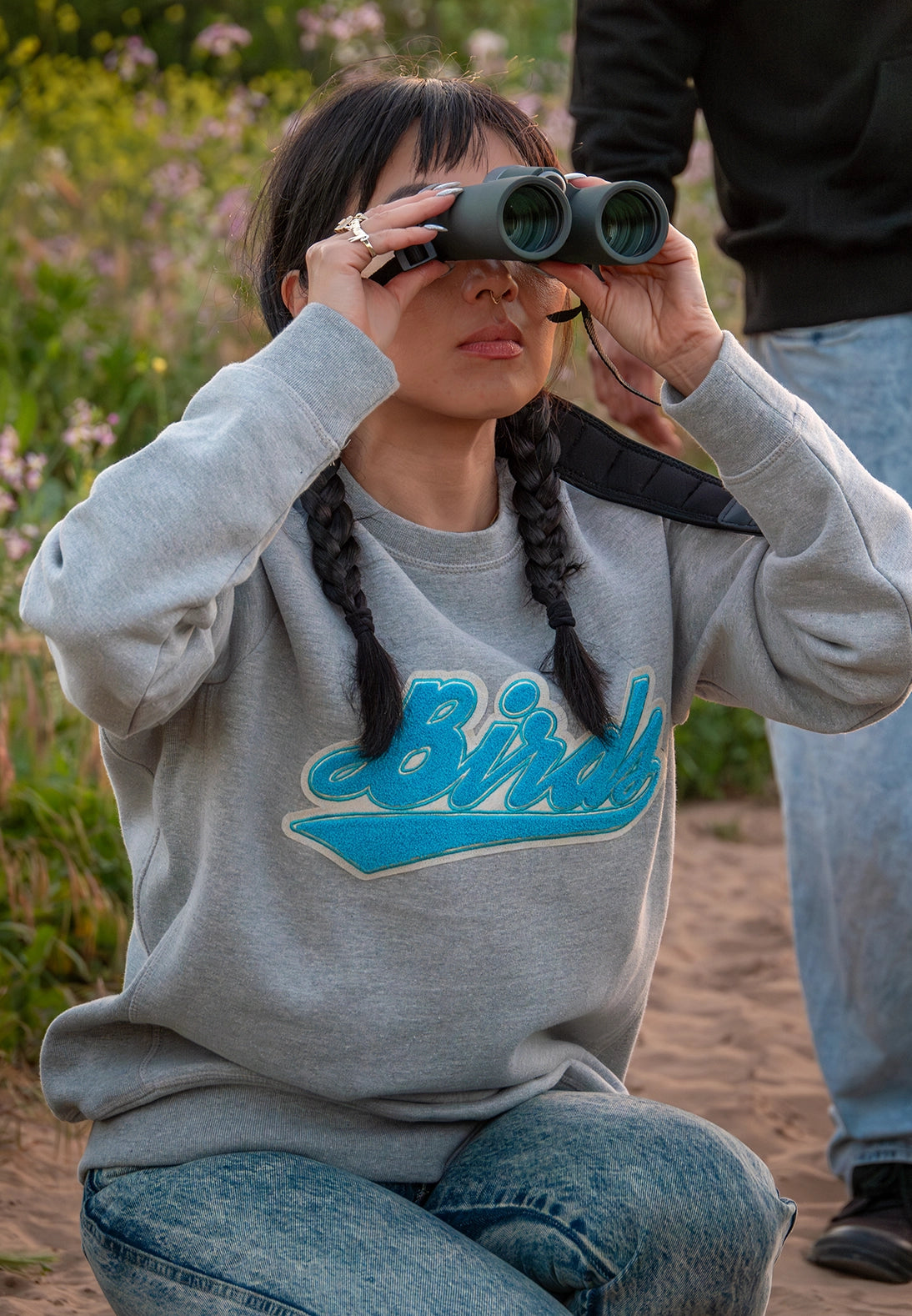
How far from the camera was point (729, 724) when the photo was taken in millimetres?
5426

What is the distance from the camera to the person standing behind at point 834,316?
2.58 metres

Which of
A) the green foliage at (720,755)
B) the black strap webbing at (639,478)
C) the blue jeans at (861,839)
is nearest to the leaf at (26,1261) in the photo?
the blue jeans at (861,839)

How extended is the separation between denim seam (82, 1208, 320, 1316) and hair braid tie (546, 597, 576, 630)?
0.87m

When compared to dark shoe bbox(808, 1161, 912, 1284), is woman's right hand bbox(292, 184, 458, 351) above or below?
above

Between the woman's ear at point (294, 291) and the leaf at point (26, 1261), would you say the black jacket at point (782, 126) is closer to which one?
the woman's ear at point (294, 291)

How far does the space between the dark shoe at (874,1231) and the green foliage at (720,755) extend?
103 inches

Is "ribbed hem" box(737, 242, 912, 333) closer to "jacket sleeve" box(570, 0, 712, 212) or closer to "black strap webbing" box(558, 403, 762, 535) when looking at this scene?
"jacket sleeve" box(570, 0, 712, 212)

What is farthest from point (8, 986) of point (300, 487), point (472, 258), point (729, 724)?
point (729, 724)

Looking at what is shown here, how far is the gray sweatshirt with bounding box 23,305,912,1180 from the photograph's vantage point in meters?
1.79

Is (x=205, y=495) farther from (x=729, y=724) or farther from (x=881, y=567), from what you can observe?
(x=729, y=724)

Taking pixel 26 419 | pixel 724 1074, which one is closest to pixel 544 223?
pixel 724 1074

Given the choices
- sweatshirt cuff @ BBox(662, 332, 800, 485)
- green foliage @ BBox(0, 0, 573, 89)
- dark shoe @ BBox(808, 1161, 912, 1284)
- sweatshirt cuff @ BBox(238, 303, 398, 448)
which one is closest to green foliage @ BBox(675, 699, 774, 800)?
dark shoe @ BBox(808, 1161, 912, 1284)

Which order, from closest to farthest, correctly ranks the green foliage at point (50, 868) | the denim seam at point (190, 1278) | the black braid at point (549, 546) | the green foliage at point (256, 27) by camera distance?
the denim seam at point (190, 1278), the black braid at point (549, 546), the green foliage at point (50, 868), the green foliage at point (256, 27)

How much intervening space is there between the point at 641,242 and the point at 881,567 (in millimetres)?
510
